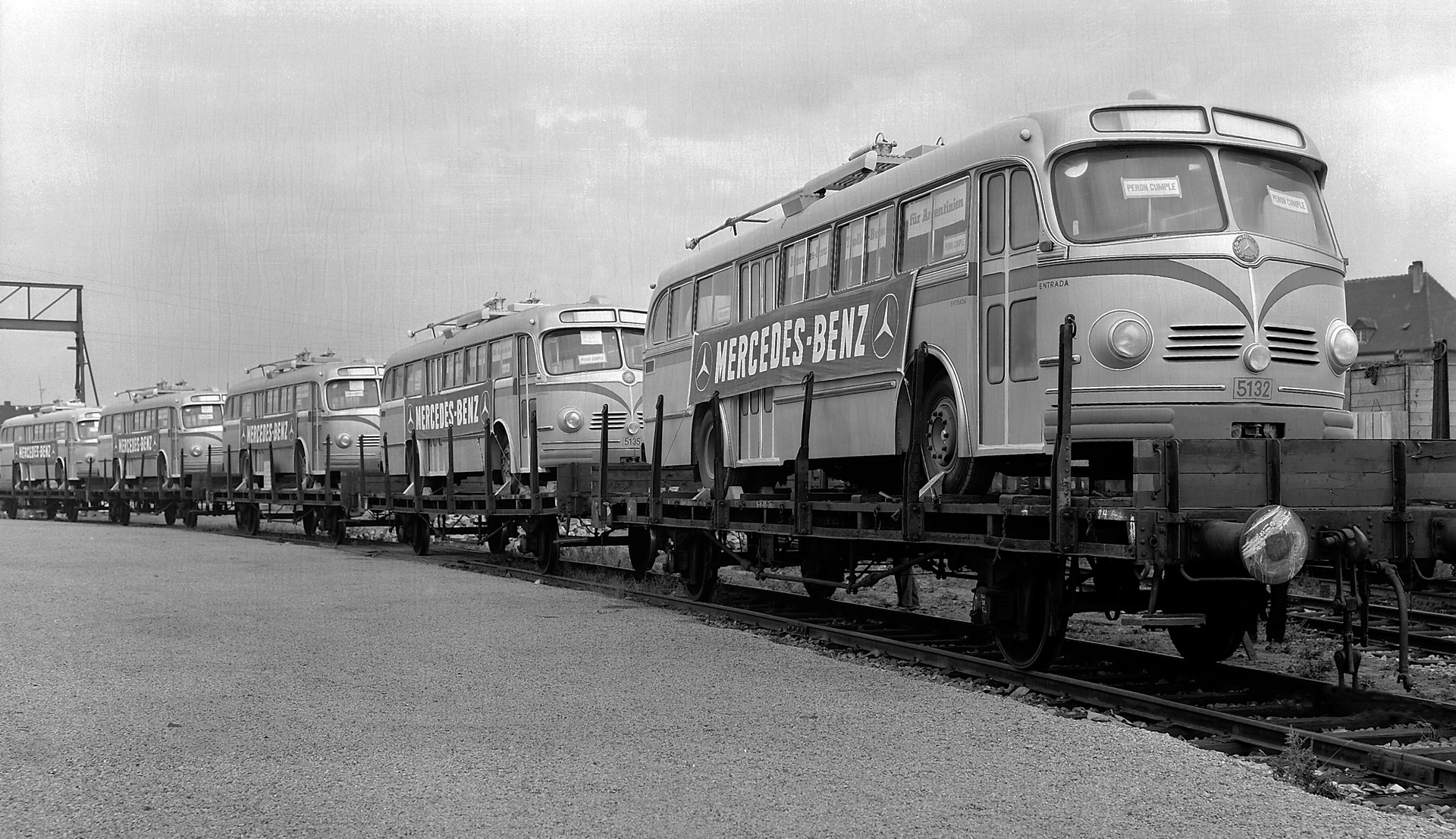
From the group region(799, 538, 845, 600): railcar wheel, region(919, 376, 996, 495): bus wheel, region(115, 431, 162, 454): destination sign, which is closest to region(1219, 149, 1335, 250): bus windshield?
region(919, 376, 996, 495): bus wheel

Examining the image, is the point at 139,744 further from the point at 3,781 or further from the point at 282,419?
the point at 282,419

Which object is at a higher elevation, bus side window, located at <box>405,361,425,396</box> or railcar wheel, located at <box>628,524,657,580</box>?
bus side window, located at <box>405,361,425,396</box>

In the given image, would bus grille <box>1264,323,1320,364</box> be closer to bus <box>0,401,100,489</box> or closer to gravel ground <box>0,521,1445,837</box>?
gravel ground <box>0,521,1445,837</box>

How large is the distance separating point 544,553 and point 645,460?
108 inches

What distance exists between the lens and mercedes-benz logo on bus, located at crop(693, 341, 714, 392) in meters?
13.4

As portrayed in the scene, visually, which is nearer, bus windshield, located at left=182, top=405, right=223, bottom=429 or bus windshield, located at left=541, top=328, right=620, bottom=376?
bus windshield, located at left=541, top=328, right=620, bottom=376

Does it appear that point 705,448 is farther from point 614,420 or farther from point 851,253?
point 614,420

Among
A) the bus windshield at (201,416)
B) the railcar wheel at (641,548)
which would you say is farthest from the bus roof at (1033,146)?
the bus windshield at (201,416)

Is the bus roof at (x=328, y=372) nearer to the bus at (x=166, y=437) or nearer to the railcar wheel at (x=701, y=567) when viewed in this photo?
the bus at (x=166, y=437)

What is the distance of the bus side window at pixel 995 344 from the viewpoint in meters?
8.61

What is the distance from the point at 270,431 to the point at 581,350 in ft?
45.9

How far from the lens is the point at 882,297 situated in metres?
9.97

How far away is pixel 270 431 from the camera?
98.5 feet

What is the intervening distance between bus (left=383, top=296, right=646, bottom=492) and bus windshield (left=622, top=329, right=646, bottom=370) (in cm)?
1
